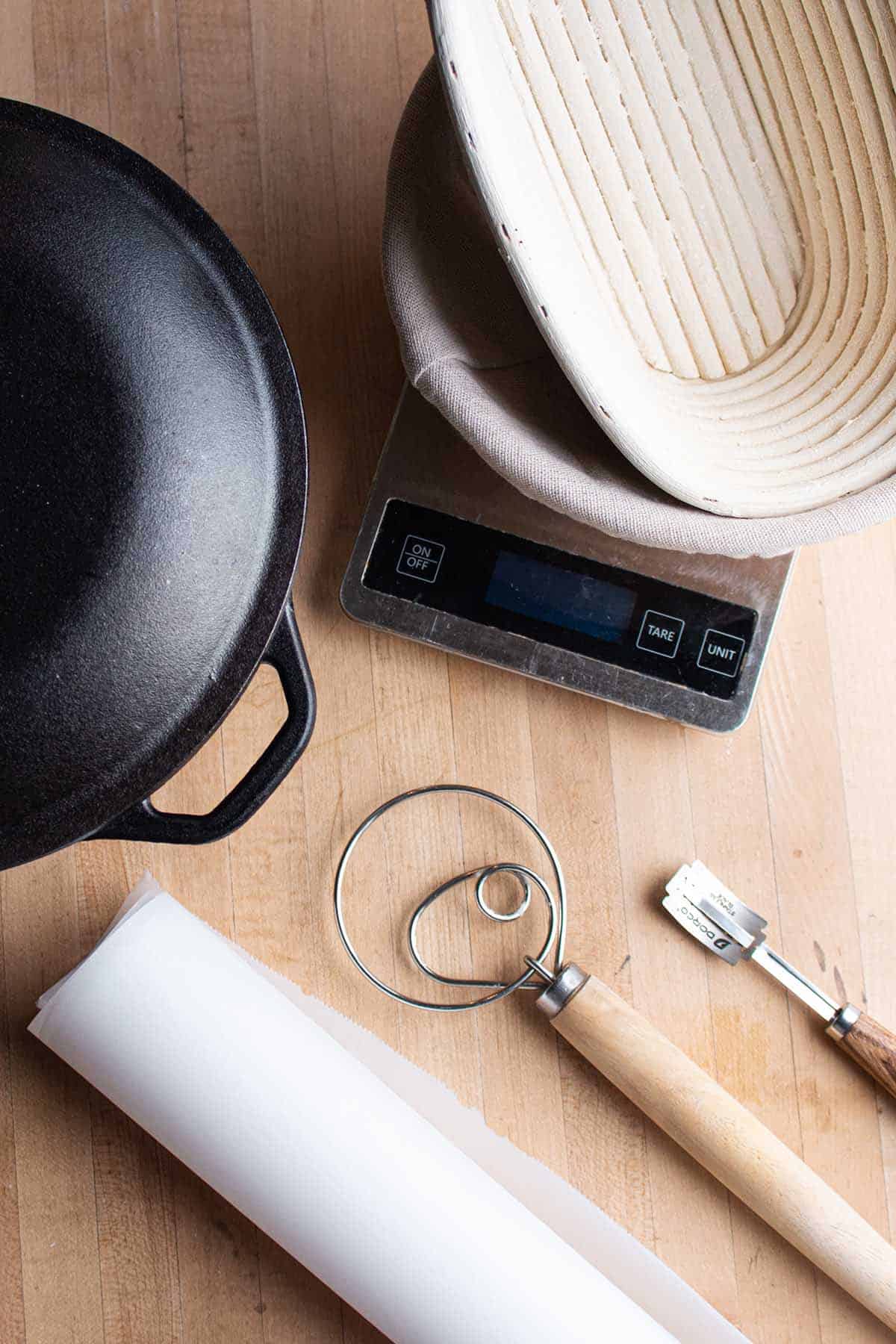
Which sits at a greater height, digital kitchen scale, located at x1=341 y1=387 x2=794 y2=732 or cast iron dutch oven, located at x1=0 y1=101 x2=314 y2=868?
cast iron dutch oven, located at x1=0 y1=101 x2=314 y2=868

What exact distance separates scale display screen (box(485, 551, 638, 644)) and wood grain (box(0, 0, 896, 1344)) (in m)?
0.05

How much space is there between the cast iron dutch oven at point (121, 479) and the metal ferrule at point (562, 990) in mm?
264

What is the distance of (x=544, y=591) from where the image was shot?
623 millimetres

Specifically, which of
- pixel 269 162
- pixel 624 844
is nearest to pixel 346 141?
pixel 269 162

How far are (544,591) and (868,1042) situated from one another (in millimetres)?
307

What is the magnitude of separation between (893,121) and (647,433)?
229 millimetres

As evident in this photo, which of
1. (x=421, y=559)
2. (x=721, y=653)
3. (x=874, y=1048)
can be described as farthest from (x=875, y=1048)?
(x=421, y=559)

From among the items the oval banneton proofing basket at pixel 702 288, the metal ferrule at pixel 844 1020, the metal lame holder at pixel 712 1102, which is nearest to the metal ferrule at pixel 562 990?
the metal lame holder at pixel 712 1102

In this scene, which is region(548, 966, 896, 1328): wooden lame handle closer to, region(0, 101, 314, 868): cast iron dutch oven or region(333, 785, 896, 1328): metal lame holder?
region(333, 785, 896, 1328): metal lame holder

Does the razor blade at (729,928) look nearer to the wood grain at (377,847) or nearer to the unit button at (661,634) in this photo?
the wood grain at (377,847)

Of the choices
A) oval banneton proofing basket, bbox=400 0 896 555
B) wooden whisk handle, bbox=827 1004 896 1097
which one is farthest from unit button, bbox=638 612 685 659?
wooden whisk handle, bbox=827 1004 896 1097

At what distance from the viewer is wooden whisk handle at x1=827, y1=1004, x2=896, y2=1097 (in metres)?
0.60

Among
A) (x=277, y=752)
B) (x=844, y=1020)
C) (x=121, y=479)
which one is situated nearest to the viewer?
(x=121, y=479)

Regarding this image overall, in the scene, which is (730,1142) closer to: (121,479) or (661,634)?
(661,634)
